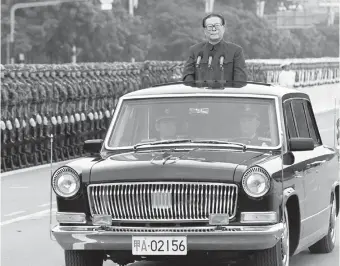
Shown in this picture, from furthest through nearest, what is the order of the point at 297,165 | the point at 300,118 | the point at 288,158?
the point at 300,118, the point at 297,165, the point at 288,158

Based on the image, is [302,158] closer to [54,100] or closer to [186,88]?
[186,88]

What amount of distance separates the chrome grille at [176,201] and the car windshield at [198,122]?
108 centimetres

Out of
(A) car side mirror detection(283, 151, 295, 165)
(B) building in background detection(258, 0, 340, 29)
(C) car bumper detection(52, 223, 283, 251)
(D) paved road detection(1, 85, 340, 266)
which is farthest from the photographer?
(B) building in background detection(258, 0, 340, 29)

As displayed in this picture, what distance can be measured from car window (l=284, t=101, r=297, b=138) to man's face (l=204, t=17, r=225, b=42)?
7.39 ft

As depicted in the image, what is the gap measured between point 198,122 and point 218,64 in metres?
2.77

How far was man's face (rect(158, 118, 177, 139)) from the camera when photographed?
36.6ft

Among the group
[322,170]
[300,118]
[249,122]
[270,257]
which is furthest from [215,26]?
[270,257]

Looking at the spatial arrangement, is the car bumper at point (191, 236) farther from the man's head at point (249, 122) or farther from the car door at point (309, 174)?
the man's head at point (249, 122)

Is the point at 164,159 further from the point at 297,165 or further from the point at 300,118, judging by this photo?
the point at 300,118

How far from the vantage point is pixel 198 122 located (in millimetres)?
11180

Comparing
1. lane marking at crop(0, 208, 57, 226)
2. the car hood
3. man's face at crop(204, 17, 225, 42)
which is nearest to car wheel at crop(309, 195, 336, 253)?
man's face at crop(204, 17, 225, 42)

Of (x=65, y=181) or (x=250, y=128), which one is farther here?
(x=250, y=128)

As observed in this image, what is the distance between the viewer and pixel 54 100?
26.5 m

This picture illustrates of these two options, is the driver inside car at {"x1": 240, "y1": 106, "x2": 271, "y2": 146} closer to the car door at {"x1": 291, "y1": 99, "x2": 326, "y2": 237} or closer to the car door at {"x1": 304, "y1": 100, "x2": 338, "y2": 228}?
the car door at {"x1": 291, "y1": 99, "x2": 326, "y2": 237}
